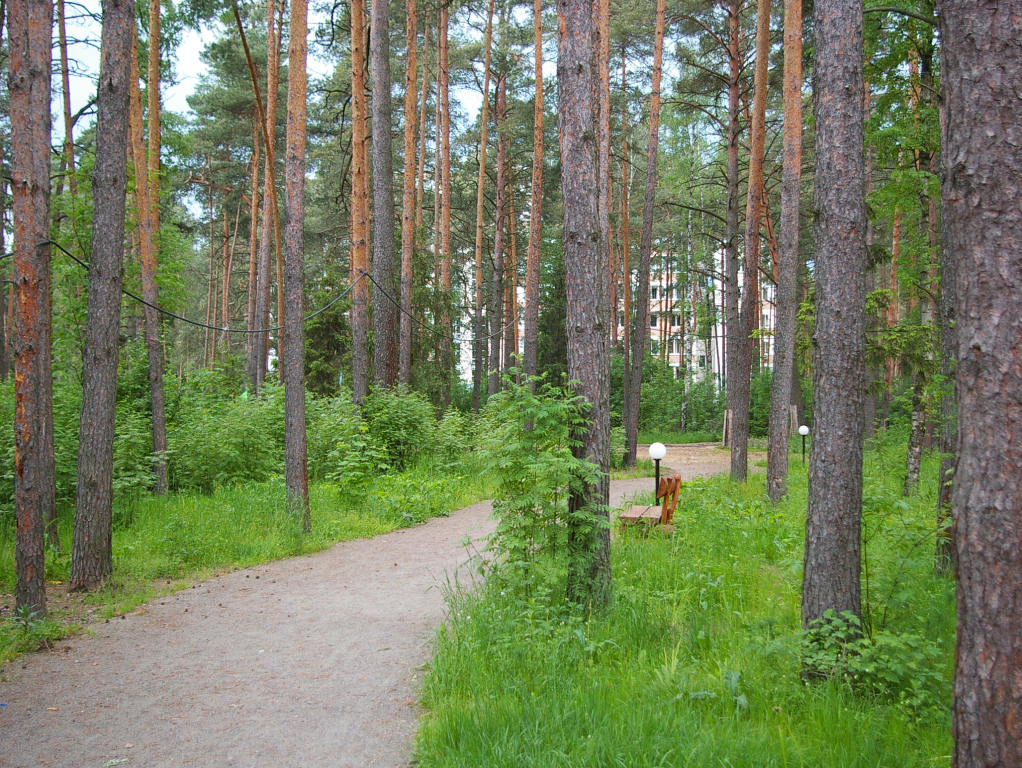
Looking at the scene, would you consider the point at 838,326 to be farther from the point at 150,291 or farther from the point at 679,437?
the point at 679,437

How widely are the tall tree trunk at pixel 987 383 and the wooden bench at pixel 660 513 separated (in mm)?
5687

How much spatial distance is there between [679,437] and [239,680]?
2910 centimetres

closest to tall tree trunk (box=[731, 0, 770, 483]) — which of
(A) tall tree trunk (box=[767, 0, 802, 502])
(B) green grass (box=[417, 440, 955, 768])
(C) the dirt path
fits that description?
(A) tall tree trunk (box=[767, 0, 802, 502])

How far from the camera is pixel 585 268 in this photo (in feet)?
16.9

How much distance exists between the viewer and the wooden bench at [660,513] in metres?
8.19

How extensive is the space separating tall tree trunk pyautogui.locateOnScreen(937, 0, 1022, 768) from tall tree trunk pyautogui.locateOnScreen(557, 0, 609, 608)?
2754mm

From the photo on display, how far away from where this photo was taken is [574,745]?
3.21m

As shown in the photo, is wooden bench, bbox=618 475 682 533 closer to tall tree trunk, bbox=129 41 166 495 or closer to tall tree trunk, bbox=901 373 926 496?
tall tree trunk, bbox=901 373 926 496

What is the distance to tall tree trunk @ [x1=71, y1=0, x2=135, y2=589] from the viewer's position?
20.9 feet

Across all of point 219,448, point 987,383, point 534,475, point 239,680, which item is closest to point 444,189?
point 219,448

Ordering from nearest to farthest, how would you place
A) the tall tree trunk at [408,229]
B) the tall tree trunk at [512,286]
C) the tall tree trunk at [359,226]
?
the tall tree trunk at [359,226]
the tall tree trunk at [408,229]
the tall tree trunk at [512,286]

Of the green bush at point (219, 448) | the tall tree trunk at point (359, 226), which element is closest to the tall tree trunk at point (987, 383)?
the green bush at point (219, 448)

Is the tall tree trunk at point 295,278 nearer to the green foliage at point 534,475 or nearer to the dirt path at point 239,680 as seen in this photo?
the dirt path at point 239,680

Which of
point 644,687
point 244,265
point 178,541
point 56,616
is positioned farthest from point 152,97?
point 244,265
